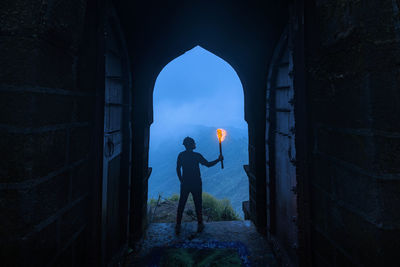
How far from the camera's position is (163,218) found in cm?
586

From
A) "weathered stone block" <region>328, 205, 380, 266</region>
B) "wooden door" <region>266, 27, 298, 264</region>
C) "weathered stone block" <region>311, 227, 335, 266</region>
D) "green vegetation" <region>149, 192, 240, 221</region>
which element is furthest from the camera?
"green vegetation" <region>149, 192, 240, 221</region>

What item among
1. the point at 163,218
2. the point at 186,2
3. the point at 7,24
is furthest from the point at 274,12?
the point at 163,218

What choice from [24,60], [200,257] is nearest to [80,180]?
[24,60]

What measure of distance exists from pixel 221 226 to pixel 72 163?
3.37 meters

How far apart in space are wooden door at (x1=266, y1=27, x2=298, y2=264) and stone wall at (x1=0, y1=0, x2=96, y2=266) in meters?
1.99

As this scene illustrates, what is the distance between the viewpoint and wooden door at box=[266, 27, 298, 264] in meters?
2.53

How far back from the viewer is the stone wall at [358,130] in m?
0.99

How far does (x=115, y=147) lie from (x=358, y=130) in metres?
2.31

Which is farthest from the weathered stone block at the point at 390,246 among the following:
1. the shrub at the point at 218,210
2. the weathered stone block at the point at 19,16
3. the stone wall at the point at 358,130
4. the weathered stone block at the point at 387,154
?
the shrub at the point at 218,210

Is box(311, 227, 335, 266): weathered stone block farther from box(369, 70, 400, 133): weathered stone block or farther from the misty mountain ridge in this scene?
the misty mountain ridge

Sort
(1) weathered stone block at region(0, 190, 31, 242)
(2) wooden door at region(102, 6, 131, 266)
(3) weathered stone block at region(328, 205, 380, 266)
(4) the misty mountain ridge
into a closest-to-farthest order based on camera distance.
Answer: (1) weathered stone block at region(0, 190, 31, 242) → (3) weathered stone block at region(328, 205, 380, 266) → (2) wooden door at region(102, 6, 131, 266) → (4) the misty mountain ridge

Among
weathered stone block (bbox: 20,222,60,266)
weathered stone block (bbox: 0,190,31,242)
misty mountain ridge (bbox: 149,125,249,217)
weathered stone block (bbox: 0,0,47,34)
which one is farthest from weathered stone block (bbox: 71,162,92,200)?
misty mountain ridge (bbox: 149,125,249,217)

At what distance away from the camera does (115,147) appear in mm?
2539

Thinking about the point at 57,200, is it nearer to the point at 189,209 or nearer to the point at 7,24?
the point at 7,24
